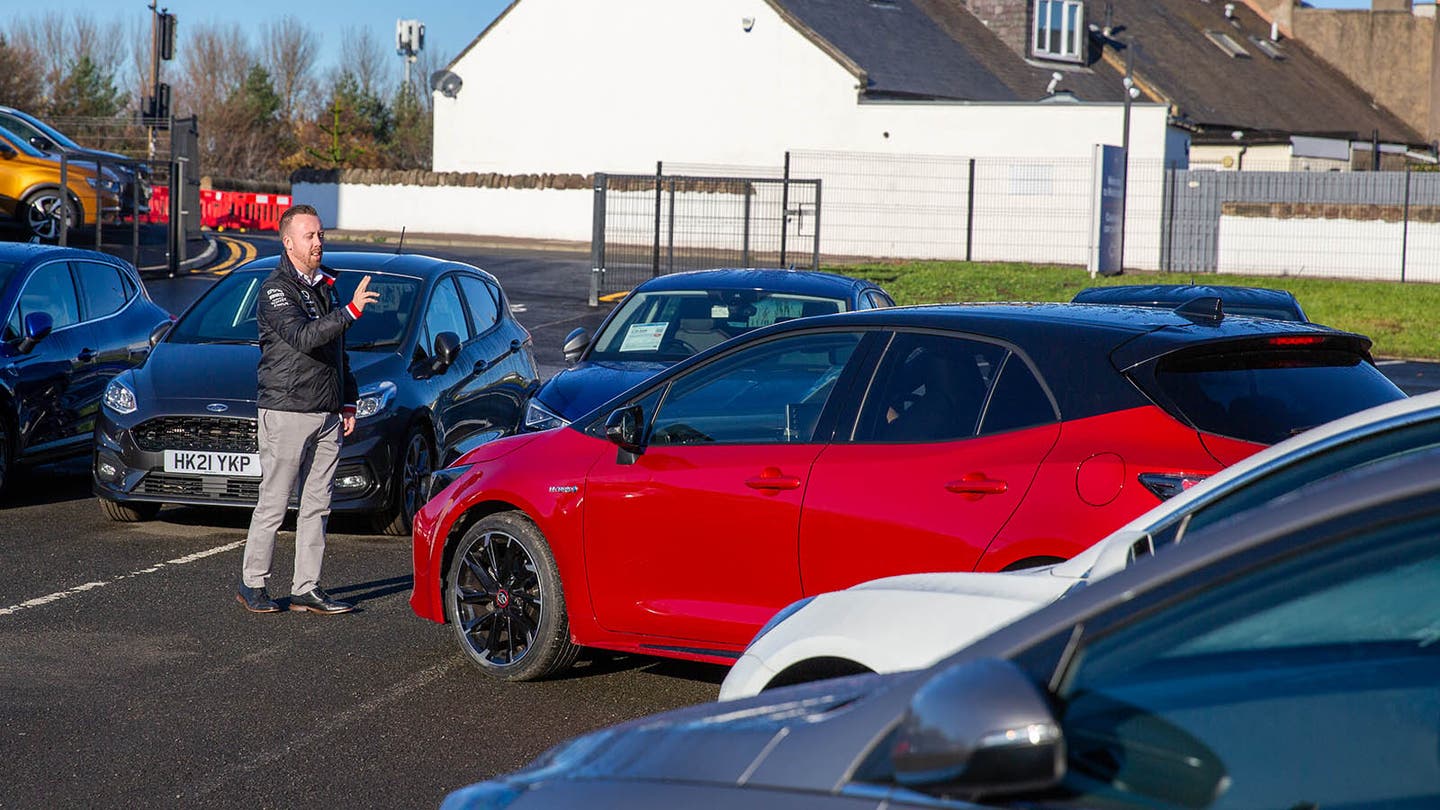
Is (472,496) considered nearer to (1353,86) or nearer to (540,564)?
(540,564)

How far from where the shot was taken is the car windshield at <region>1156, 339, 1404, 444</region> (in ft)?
17.4

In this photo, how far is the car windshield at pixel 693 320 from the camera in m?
11.3

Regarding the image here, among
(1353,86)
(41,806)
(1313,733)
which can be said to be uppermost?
(1353,86)

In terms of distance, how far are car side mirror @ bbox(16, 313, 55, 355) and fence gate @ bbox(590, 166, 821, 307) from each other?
589 inches

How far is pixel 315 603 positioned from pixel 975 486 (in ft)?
12.1

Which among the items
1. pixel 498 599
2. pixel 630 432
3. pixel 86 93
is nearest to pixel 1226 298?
pixel 630 432

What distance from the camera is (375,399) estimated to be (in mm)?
9672

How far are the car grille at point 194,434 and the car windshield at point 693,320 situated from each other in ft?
9.41

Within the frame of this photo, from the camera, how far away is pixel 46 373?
10812 mm

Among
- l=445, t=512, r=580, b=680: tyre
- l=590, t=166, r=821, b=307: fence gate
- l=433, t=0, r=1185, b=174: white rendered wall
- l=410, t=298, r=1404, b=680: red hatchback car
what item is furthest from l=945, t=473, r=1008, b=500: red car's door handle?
l=433, t=0, r=1185, b=174: white rendered wall

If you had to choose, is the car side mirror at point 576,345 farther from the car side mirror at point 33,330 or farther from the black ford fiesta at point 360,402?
the car side mirror at point 33,330

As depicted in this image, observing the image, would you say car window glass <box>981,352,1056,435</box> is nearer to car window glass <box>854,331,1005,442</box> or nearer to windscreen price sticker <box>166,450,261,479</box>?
car window glass <box>854,331,1005,442</box>

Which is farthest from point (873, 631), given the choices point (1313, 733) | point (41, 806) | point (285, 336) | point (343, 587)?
point (343, 587)

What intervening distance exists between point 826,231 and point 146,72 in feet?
173
